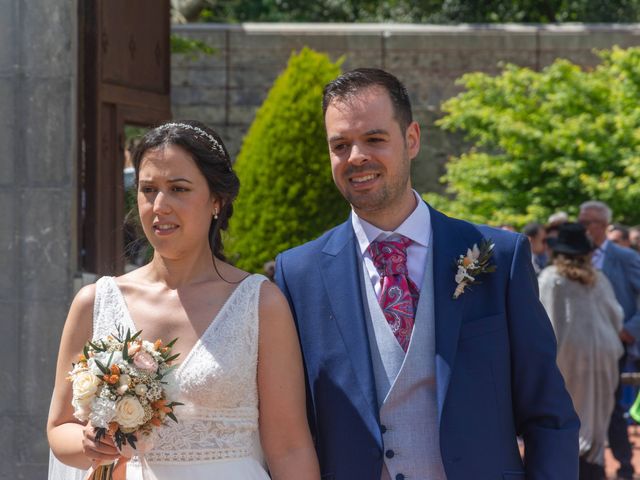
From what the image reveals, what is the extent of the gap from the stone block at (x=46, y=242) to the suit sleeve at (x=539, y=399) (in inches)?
99.0

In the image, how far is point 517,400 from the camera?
3.95 meters

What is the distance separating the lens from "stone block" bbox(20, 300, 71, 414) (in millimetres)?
5719

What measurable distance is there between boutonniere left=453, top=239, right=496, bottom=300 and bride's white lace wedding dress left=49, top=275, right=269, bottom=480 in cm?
65

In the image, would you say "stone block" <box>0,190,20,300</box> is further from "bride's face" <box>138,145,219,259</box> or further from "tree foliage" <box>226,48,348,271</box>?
"tree foliage" <box>226,48,348,271</box>

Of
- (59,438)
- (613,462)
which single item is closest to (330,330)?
(59,438)

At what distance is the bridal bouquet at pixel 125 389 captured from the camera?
357 centimetres

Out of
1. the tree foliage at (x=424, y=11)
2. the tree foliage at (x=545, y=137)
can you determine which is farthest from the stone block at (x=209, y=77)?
the tree foliage at (x=424, y=11)

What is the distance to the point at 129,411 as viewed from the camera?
3.55 meters

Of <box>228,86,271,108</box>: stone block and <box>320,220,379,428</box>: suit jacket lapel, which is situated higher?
<box>228,86,271,108</box>: stone block

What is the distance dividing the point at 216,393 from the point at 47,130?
234 cm

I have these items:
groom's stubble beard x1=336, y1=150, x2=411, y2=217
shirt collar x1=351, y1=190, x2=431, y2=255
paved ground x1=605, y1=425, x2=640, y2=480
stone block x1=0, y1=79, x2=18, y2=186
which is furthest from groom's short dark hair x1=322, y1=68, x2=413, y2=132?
paved ground x1=605, y1=425, x2=640, y2=480

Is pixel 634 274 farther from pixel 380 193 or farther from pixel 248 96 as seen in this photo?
pixel 380 193

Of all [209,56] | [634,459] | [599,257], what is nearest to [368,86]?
[599,257]

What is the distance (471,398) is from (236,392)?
28.3 inches
